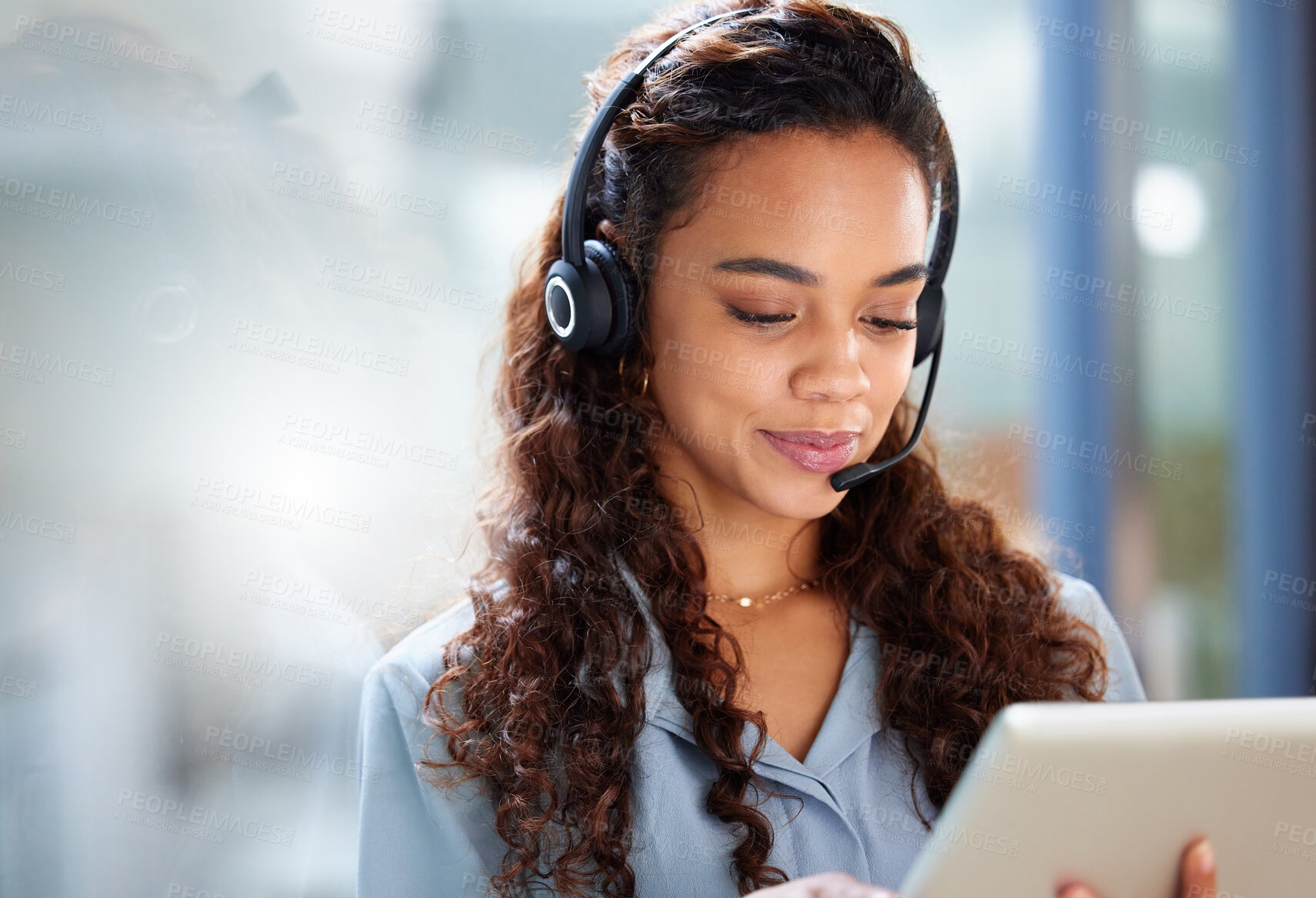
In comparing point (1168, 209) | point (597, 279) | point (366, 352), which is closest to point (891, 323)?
point (597, 279)

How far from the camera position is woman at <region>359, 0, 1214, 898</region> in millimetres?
1021

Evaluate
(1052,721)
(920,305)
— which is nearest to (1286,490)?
(920,305)

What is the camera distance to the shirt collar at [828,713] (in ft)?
3.43

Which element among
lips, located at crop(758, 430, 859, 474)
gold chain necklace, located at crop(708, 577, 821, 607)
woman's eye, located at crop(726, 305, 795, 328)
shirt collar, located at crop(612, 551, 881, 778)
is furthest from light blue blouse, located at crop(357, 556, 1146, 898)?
woman's eye, located at crop(726, 305, 795, 328)

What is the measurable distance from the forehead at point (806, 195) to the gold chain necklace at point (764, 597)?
0.44 m

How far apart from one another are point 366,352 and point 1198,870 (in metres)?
1.07

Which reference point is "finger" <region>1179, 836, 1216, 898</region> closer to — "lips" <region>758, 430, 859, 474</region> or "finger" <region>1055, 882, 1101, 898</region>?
"finger" <region>1055, 882, 1101, 898</region>

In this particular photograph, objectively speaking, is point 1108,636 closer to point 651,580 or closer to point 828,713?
point 828,713

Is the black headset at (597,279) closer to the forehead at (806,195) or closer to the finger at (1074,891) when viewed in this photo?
the forehead at (806,195)

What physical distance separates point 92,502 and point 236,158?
0.42 metres

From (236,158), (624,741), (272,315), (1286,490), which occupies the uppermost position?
(236,158)

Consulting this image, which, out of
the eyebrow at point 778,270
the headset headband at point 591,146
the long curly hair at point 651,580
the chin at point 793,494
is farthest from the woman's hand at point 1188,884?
the headset headband at point 591,146

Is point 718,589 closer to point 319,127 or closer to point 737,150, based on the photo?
point 737,150

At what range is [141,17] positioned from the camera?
3.48 feet
